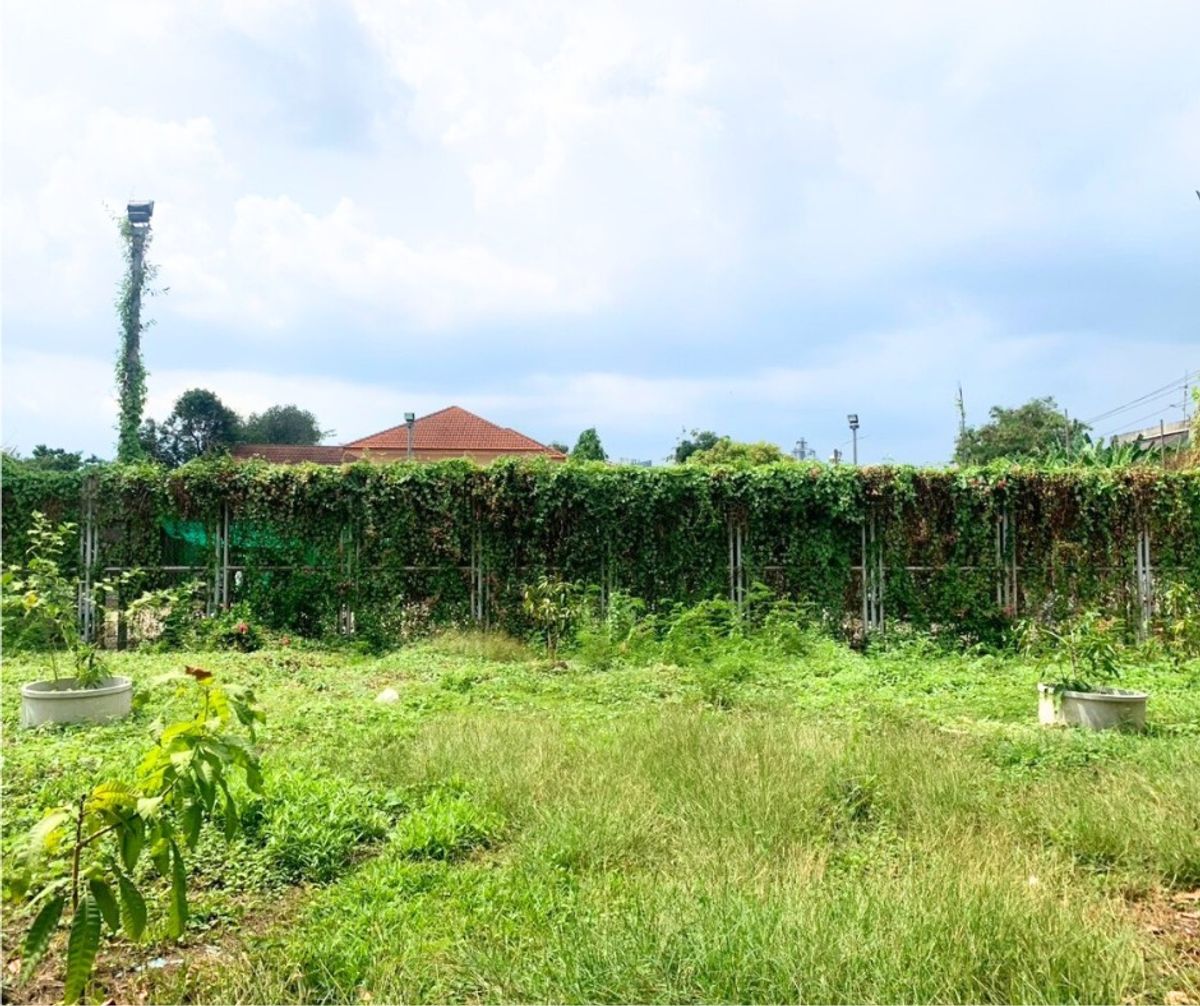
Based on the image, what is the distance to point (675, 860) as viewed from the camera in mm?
2984

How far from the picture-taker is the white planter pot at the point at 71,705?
517cm

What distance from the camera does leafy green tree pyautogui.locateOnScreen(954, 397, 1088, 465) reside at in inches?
1314

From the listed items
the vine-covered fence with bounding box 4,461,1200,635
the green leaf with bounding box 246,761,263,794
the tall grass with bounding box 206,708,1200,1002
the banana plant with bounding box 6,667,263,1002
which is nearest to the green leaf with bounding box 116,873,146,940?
the banana plant with bounding box 6,667,263,1002

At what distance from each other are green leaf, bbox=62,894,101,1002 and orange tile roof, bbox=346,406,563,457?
27541 millimetres

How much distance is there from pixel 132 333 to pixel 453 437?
13.6 meters

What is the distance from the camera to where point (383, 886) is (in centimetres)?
281

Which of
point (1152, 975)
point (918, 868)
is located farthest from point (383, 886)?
point (1152, 975)

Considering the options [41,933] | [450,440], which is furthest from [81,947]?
[450,440]

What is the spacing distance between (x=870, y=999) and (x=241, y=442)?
42.8 m

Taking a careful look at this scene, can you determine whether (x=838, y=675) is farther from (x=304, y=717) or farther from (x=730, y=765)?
(x=304, y=717)

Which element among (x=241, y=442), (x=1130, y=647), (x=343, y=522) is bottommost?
(x=1130, y=647)

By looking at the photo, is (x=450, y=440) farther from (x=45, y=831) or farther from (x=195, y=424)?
(x=45, y=831)

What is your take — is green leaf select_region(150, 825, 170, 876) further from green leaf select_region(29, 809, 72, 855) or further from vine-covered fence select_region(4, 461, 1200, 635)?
vine-covered fence select_region(4, 461, 1200, 635)

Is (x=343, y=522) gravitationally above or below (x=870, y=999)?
above
